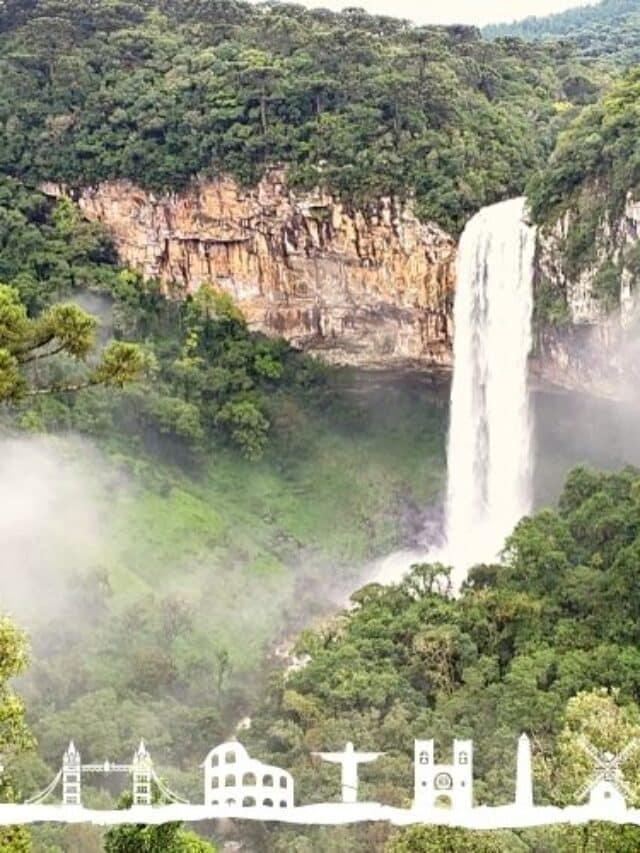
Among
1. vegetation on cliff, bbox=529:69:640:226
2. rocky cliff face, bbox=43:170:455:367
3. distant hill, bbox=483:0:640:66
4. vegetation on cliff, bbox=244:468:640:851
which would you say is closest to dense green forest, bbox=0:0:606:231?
rocky cliff face, bbox=43:170:455:367

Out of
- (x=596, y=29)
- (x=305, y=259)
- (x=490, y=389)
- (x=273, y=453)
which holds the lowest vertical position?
(x=273, y=453)

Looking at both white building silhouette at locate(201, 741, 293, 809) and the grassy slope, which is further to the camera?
the grassy slope

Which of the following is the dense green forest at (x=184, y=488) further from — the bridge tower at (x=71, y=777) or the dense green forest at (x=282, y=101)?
the bridge tower at (x=71, y=777)

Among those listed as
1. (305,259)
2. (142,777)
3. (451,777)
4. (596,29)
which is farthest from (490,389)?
(596,29)

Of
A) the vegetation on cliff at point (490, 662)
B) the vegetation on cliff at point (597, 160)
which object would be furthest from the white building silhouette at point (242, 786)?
the vegetation on cliff at point (597, 160)

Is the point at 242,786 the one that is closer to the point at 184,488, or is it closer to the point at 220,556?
the point at 220,556

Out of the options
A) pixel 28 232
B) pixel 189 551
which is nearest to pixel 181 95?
pixel 28 232

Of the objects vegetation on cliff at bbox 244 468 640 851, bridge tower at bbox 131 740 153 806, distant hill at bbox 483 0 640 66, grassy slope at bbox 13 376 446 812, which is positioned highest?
bridge tower at bbox 131 740 153 806

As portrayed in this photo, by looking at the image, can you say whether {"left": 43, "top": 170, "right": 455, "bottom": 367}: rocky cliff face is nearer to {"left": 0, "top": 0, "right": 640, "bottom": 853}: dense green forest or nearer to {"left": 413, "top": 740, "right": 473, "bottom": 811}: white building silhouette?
{"left": 0, "top": 0, "right": 640, "bottom": 853}: dense green forest
